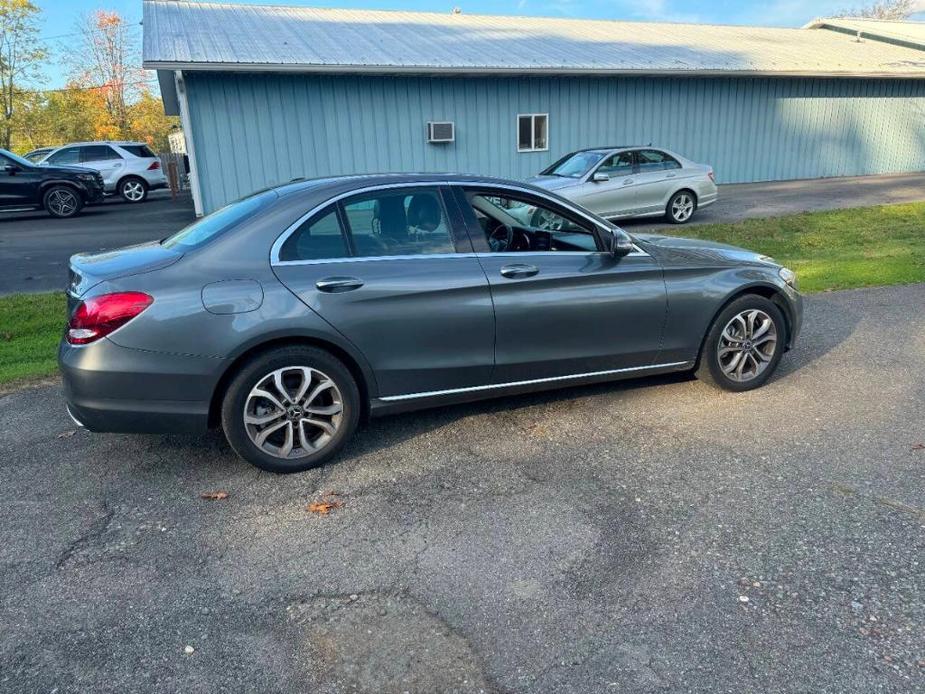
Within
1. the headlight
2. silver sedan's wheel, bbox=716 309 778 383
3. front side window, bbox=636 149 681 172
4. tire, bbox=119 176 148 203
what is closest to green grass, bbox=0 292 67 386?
silver sedan's wheel, bbox=716 309 778 383

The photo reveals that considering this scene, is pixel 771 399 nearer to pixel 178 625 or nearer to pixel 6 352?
pixel 178 625

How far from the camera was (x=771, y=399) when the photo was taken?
16.3ft

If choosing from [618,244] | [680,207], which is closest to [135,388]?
[618,244]

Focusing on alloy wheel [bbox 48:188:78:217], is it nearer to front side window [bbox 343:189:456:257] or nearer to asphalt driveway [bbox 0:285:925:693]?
asphalt driveway [bbox 0:285:925:693]

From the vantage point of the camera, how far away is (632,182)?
12.6 meters

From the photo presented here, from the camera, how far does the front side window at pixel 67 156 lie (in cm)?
2167

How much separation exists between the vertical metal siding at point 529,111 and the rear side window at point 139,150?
29.0ft

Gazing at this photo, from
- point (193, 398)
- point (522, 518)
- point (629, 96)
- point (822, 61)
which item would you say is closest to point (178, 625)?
point (193, 398)

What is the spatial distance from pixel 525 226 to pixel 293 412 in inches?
81.3

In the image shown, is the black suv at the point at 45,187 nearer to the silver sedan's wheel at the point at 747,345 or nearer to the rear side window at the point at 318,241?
the rear side window at the point at 318,241

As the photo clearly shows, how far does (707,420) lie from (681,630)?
7.11 feet

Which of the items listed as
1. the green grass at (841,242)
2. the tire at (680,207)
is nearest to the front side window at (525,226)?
the green grass at (841,242)

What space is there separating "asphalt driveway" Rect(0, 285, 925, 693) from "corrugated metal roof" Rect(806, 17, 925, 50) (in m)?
28.5

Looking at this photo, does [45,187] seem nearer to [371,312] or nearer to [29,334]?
[29,334]
